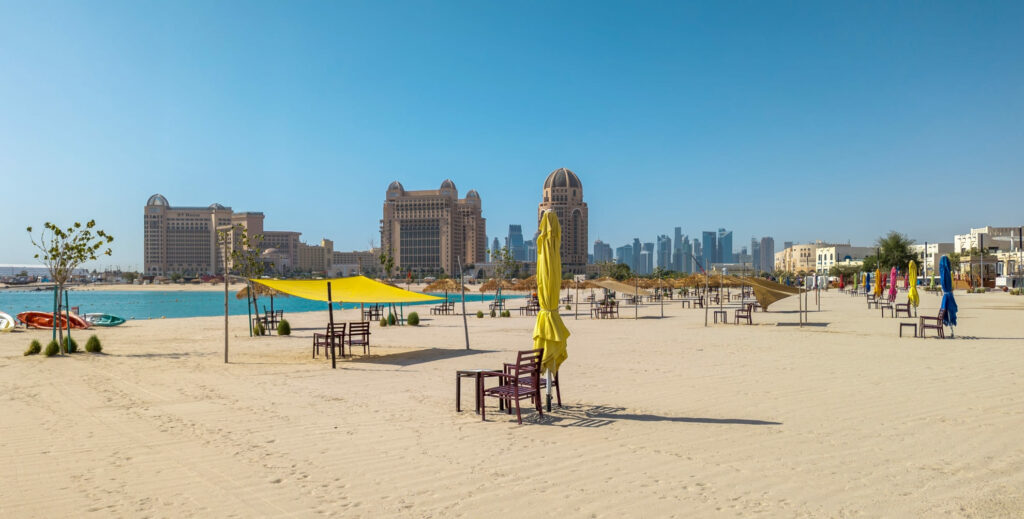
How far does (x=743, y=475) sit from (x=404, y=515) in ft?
9.56

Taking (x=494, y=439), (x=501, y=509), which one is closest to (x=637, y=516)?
(x=501, y=509)

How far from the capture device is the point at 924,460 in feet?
18.8

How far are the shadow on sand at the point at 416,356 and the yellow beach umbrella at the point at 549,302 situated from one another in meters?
5.49

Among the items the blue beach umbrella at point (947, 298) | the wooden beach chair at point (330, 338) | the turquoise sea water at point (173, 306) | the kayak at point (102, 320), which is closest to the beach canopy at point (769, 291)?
the blue beach umbrella at point (947, 298)

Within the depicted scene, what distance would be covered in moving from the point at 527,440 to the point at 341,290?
380 inches

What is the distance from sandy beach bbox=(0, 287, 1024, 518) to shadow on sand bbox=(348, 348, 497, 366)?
1.28ft

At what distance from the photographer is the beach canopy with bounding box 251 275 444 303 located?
49.1 ft

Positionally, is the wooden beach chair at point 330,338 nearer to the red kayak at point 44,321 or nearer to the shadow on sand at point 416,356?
the shadow on sand at point 416,356

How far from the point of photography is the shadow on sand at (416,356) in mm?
13508

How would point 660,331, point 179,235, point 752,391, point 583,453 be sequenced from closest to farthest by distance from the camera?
1. point 583,453
2. point 752,391
3. point 660,331
4. point 179,235

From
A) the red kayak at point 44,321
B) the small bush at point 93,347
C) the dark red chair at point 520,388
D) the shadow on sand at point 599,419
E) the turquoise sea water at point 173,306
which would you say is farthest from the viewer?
the turquoise sea water at point 173,306

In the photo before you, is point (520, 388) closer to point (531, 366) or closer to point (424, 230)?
point (531, 366)

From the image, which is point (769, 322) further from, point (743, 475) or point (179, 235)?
point (179, 235)

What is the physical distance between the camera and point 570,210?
6865 inches
